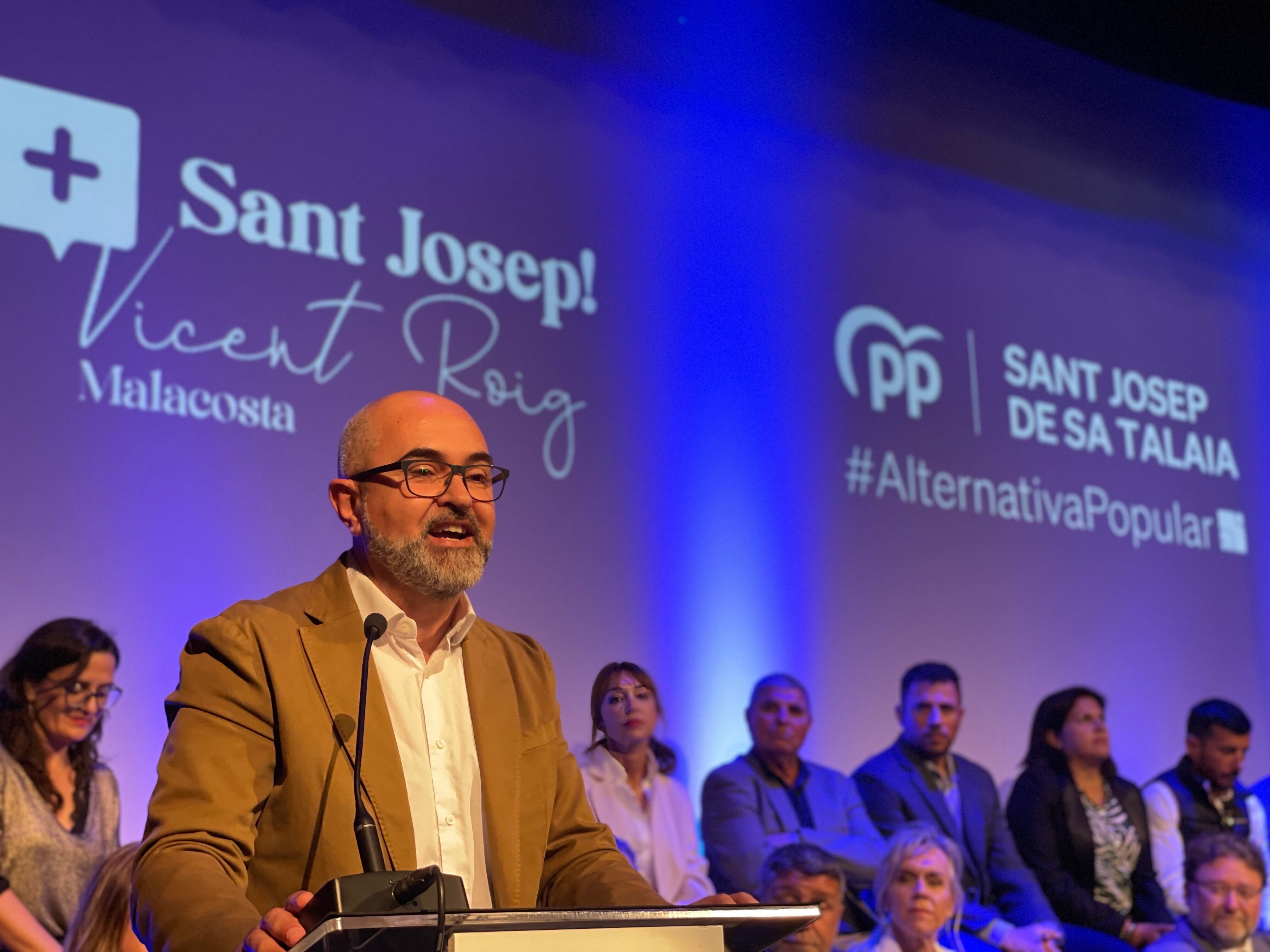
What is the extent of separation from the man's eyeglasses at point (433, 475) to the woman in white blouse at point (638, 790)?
84.6 inches

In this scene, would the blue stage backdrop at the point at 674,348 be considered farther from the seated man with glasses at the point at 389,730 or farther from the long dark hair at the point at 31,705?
the seated man with glasses at the point at 389,730

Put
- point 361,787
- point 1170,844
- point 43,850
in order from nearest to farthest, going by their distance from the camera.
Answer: point 361,787 < point 43,850 < point 1170,844

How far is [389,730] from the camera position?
6.66 feet

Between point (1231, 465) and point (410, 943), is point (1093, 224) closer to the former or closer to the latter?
point (1231, 465)

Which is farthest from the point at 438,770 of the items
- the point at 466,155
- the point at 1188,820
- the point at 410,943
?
the point at 1188,820

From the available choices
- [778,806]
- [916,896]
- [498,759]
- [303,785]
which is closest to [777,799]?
[778,806]

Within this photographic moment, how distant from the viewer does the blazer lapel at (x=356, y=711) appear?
1.97m

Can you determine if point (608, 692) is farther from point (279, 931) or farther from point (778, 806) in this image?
point (279, 931)

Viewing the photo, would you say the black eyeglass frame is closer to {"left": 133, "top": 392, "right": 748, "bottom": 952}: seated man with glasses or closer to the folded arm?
{"left": 133, "top": 392, "right": 748, "bottom": 952}: seated man with glasses

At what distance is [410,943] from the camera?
4.62 feet

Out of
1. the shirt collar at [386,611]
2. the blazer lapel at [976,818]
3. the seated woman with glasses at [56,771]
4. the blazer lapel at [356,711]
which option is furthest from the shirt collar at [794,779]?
the blazer lapel at [356,711]

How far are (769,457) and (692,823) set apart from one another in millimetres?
1552

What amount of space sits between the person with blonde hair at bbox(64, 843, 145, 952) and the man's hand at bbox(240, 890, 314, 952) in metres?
1.36

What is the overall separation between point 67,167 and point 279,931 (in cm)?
324
